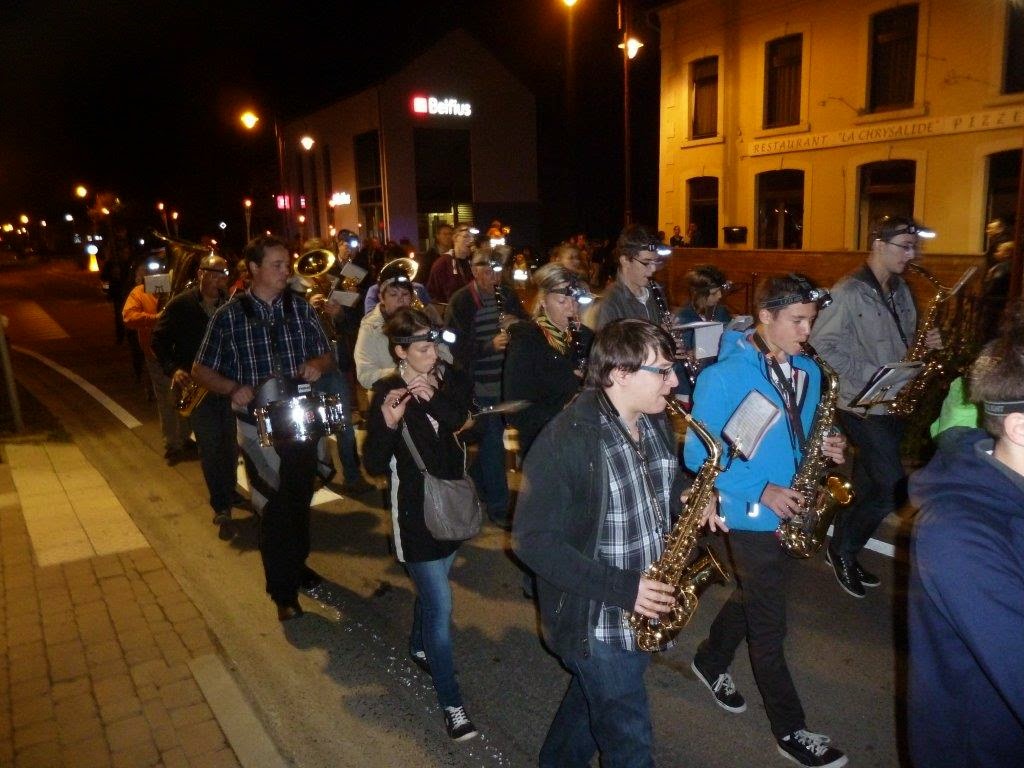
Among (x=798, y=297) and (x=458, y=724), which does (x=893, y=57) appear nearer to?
(x=798, y=297)

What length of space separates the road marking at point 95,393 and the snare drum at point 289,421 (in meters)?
6.14

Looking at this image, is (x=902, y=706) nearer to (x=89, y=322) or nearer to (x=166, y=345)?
(x=166, y=345)

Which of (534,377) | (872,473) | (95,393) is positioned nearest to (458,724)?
(534,377)

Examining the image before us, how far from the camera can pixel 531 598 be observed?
4980mm

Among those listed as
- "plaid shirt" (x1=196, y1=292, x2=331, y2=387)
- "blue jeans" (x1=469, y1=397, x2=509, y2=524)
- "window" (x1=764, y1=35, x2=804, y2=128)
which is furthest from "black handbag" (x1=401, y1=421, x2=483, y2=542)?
"window" (x1=764, y1=35, x2=804, y2=128)

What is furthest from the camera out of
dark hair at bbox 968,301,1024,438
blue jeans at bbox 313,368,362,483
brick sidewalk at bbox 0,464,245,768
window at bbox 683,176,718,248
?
window at bbox 683,176,718,248

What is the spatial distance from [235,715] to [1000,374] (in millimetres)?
3665

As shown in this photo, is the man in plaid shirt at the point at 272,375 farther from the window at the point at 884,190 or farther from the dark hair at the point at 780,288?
the window at the point at 884,190

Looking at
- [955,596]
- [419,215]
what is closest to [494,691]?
[955,596]

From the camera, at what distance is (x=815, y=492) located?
360 cm

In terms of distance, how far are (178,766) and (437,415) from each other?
1973 mm

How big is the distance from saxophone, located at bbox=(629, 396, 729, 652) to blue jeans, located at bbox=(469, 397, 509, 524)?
3157 millimetres

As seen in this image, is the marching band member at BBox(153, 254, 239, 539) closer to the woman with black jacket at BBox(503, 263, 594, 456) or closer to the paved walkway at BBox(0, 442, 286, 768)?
the paved walkway at BBox(0, 442, 286, 768)

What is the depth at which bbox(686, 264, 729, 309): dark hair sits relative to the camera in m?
6.27
